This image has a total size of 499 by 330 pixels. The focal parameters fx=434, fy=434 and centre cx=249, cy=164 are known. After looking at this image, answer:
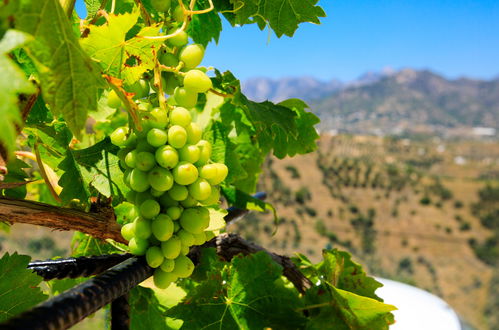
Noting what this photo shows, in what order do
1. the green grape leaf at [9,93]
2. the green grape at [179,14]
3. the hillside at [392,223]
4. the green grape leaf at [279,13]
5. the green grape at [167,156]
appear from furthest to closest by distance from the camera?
the hillside at [392,223], the green grape leaf at [279,13], the green grape at [179,14], the green grape at [167,156], the green grape leaf at [9,93]

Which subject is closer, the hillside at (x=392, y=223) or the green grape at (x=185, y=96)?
the green grape at (x=185, y=96)

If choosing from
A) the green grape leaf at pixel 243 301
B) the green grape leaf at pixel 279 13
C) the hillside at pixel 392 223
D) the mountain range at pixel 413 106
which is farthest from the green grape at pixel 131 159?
the mountain range at pixel 413 106

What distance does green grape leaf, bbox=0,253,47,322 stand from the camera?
539 mm

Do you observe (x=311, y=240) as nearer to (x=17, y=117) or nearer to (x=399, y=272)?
(x=399, y=272)

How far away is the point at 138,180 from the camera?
1.59 feet

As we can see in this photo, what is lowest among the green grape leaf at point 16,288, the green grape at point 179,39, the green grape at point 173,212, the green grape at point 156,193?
the green grape leaf at point 16,288

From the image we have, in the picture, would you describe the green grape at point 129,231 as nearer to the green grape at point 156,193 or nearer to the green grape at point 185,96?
the green grape at point 156,193

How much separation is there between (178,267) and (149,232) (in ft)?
0.20

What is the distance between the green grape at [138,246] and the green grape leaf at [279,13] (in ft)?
1.38

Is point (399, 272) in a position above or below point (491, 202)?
below

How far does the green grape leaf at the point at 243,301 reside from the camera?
657mm

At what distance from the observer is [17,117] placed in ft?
0.91

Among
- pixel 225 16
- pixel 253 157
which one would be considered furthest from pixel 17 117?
pixel 253 157

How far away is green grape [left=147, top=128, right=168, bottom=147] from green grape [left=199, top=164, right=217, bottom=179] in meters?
0.06
